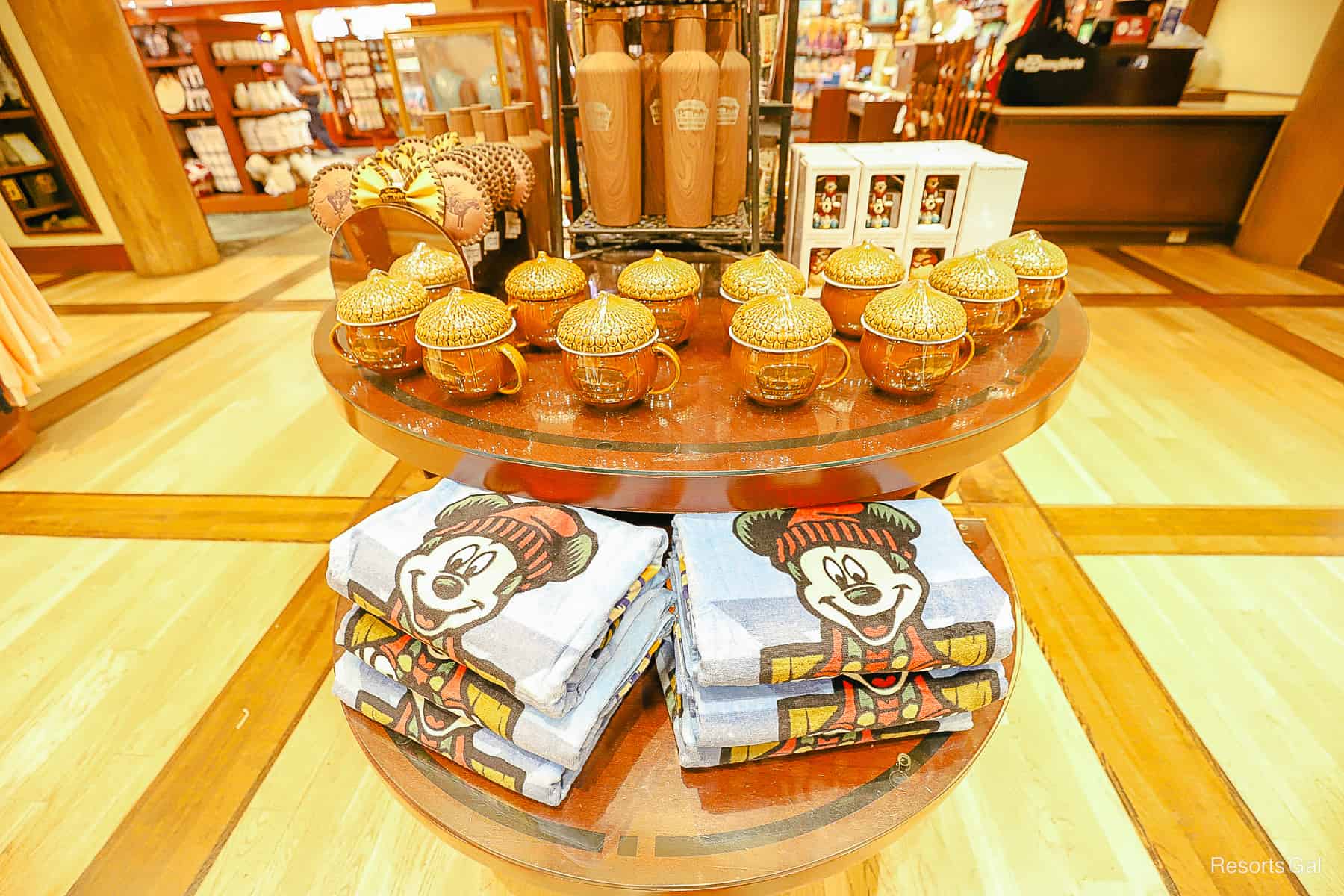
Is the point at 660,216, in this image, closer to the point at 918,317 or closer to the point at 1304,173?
the point at 918,317

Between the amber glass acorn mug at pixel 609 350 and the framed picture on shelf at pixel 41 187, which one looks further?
the framed picture on shelf at pixel 41 187

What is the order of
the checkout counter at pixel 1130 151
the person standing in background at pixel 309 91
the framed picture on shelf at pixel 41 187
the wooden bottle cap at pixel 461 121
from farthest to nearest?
the person standing in background at pixel 309 91, the framed picture on shelf at pixel 41 187, the checkout counter at pixel 1130 151, the wooden bottle cap at pixel 461 121

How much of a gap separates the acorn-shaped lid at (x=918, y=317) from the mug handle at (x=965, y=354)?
0.29ft

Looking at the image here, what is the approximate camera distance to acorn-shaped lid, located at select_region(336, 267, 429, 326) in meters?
0.91

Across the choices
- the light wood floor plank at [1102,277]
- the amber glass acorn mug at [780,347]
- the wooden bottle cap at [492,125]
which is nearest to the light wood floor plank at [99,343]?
the wooden bottle cap at [492,125]

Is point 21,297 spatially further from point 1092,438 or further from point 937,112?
point 937,112

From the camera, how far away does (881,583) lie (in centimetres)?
76

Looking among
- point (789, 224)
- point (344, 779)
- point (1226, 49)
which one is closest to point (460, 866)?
point (344, 779)

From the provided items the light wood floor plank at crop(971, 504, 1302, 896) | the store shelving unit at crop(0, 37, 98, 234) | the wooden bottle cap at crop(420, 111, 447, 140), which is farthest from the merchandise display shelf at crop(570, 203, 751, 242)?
the store shelving unit at crop(0, 37, 98, 234)

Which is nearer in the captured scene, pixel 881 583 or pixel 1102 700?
pixel 881 583

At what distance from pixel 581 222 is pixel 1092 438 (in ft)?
6.32

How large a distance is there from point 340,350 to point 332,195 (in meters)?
0.46

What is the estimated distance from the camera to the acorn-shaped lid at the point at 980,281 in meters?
0.95

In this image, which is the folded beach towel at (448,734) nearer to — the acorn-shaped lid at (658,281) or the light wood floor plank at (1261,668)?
the acorn-shaped lid at (658,281)
